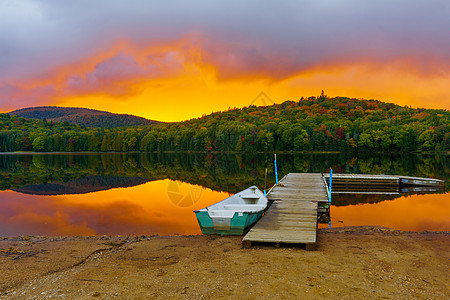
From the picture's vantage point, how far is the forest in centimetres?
9850

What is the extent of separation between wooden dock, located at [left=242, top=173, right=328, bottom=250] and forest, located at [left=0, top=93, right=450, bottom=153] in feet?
291

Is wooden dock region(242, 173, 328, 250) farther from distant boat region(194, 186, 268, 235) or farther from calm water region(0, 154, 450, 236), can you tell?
calm water region(0, 154, 450, 236)

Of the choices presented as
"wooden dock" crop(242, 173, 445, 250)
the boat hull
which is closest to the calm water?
"wooden dock" crop(242, 173, 445, 250)

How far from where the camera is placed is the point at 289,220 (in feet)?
37.4

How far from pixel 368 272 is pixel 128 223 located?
11.3m

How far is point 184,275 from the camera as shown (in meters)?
7.04

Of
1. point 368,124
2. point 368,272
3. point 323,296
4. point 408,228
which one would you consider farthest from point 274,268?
point 368,124

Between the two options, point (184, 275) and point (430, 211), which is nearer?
point (184, 275)

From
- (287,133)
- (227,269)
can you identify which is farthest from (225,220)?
(287,133)

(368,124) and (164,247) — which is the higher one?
(368,124)

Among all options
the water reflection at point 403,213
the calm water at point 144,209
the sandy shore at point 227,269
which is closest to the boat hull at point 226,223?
the sandy shore at point 227,269

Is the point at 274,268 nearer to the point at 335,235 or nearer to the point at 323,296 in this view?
the point at 323,296

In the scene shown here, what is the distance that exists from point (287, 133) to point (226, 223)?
102 meters

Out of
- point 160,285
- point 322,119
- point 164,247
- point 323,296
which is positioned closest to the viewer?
point 323,296
